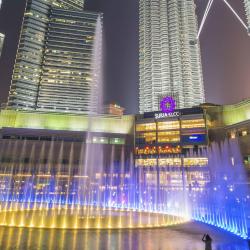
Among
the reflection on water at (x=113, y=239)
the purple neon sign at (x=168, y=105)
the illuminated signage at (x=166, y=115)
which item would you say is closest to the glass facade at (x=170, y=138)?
the illuminated signage at (x=166, y=115)

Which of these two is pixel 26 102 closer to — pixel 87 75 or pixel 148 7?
pixel 87 75

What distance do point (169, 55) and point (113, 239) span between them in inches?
5398

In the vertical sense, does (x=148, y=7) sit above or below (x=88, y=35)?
above

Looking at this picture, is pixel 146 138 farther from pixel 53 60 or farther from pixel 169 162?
pixel 53 60

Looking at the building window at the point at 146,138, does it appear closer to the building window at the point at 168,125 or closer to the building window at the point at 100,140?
the building window at the point at 168,125

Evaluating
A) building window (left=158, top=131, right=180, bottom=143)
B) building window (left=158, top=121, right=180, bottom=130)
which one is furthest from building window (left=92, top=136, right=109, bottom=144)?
building window (left=158, top=121, right=180, bottom=130)

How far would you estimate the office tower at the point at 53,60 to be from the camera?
130 metres

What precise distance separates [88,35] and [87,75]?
1034 inches

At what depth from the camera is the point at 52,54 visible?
140500 mm

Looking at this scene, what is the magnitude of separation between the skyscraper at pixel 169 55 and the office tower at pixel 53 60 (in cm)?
3265

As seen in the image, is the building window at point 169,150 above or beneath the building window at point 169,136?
beneath

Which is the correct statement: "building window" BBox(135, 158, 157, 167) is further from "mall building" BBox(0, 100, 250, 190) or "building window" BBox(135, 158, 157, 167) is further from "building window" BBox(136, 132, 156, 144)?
"building window" BBox(136, 132, 156, 144)

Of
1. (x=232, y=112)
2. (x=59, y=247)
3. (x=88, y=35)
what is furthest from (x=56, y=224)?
(x=88, y=35)

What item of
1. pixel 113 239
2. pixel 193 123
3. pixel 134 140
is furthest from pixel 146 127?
pixel 113 239
